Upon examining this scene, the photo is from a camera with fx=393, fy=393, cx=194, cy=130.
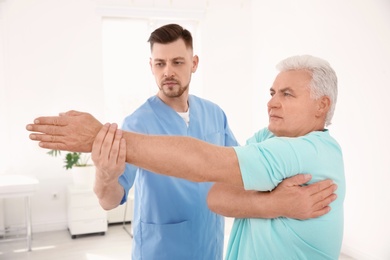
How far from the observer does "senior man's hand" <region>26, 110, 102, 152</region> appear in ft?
3.00

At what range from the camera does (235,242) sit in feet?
3.78

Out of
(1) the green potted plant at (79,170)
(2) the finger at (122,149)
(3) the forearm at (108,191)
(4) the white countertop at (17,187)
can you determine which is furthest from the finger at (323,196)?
(1) the green potted plant at (79,170)

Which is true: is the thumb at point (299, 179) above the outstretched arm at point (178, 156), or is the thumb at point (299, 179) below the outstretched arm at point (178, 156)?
below

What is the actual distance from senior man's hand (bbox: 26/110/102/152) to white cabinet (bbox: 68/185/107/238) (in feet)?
12.3

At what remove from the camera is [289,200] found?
1005mm

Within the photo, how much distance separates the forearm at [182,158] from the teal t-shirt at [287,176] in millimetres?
41

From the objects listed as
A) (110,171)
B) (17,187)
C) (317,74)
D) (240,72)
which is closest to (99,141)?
(110,171)

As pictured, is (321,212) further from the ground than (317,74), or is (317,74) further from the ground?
(317,74)

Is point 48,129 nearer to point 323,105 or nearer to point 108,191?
point 108,191

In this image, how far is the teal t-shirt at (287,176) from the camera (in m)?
0.95

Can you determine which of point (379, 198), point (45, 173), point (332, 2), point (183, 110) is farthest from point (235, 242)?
point (45, 173)

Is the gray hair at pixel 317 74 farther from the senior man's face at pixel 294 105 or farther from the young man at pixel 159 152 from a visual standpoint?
the young man at pixel 159 152

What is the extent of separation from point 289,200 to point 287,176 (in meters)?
0.06

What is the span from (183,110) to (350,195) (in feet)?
9.05
